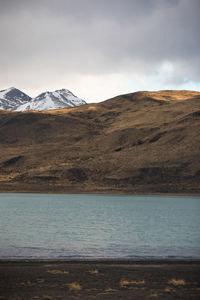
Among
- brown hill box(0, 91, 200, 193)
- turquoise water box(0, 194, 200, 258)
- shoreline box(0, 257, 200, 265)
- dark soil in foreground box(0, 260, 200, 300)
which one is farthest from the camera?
brown hill box(0, 91, 200, 193)

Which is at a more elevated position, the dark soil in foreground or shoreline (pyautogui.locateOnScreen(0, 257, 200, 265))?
the dark soil in foreground

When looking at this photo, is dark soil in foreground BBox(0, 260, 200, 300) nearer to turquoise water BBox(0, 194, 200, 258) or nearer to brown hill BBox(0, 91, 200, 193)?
turquoise water BBox(0, 194, 200, 258)

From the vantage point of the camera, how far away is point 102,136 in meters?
142

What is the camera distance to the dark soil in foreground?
15.4m

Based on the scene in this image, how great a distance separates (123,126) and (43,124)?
33381 mm

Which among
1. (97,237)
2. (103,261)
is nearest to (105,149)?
(97,237)

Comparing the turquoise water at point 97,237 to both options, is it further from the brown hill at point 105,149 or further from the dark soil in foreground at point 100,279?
the brown hill at point 105,149

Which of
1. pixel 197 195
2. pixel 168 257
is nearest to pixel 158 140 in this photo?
pixel 197 195

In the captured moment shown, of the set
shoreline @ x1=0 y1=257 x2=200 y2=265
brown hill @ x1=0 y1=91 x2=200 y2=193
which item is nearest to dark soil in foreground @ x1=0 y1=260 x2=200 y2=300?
shoreline @ x1=0 y1=257 x2=200 y2=265

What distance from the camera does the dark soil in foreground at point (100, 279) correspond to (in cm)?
1545

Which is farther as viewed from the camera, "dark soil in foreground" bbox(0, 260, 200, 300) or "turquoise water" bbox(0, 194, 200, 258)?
"turquoise water" bbox(0, 194, 200, 258)

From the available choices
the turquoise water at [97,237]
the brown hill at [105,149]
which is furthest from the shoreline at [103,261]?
the brown hill at [105,149]

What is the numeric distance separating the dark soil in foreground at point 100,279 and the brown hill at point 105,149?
233 ft

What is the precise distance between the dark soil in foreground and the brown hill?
71.0 m
